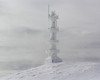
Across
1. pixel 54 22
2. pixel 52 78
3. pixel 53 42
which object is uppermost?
pixel 54 22

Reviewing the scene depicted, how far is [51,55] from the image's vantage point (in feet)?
300

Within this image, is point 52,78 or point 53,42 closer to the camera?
point 52,78

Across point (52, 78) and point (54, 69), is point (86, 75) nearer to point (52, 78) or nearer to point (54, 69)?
point (52, 78)

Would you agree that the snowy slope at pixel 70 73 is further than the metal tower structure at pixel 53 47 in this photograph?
No

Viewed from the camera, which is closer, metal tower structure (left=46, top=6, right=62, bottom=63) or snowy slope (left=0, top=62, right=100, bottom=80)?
snowy slope (left=0, top=62, right=100, bottom=80)

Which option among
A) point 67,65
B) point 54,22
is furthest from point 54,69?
→ point 54,22

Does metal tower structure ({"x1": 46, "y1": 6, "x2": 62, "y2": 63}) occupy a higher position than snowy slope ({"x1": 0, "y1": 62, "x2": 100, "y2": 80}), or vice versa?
metal tower structure ({"x1": 46, "y1": 6, "x2": 62, "y2": 63})

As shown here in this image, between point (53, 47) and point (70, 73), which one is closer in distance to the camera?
Answer: point (70, 73)

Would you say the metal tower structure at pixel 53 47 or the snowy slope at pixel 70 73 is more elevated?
the metal tower structure at pixel 53 47

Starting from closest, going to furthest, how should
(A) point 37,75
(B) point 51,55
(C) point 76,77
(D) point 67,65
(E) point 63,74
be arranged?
(C) point 76,77 < (E) point 63,74 < (A) point 37,75 < (D) point 67,65 < (B) point 51,55

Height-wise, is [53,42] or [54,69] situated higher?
[53,42]

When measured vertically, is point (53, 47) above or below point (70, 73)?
above

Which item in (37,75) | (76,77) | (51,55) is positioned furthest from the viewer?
(51,55)

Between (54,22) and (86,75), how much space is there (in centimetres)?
3896
